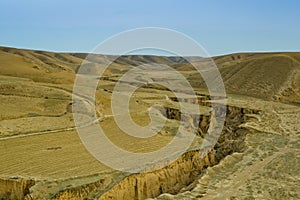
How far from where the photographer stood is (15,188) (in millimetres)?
11312

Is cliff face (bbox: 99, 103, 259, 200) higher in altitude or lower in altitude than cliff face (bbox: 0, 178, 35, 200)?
lower

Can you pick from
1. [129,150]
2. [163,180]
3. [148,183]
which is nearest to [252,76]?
[129,150]

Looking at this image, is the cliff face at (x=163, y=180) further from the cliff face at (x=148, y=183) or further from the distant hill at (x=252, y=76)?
the distant hill at (x=252, y=76)

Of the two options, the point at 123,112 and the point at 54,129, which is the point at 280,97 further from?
the point at 54,129

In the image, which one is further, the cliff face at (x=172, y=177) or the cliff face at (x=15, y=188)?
the cliff face at (x=172, y=177)

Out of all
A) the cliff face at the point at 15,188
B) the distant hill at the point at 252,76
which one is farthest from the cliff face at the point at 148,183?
the distant hill at the point at 252,76

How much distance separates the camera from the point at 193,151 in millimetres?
16188

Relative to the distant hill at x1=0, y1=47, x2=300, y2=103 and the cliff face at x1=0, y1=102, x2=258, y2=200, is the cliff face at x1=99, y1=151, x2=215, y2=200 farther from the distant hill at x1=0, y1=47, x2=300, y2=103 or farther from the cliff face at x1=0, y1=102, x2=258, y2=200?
the distant hill at x1=0, y1=47, x2=300, y2=103

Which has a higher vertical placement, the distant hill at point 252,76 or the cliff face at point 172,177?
the distant hill at point 252,76

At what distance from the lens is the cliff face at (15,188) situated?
11164mm

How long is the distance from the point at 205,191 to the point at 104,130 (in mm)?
8162

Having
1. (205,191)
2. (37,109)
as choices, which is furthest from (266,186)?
(37,109)

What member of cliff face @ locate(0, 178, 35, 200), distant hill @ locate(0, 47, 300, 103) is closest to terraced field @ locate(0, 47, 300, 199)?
cliff face @ locate(0, 178, 35, 200)

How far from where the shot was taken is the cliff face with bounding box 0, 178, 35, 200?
36.6ft
